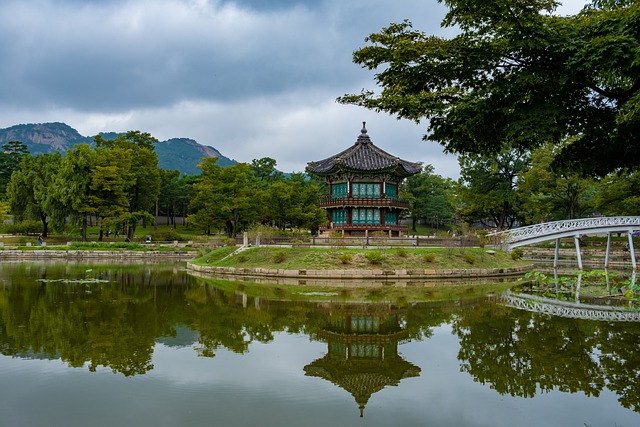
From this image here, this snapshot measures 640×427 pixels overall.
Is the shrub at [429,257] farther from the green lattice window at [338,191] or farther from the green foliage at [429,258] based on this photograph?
the green lattice window at [338,191]

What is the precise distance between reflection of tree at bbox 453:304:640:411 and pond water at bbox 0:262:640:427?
4 centimetres

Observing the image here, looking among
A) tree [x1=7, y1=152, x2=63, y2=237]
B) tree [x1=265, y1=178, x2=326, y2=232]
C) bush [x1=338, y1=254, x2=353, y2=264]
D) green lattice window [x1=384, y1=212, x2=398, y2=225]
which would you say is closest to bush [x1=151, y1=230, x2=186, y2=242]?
tree [x1=265, y1=178, x2=326, y2=232]

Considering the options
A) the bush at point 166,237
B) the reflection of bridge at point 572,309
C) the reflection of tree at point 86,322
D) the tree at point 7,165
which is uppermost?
the tree at point 7,165

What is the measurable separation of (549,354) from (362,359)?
395cm

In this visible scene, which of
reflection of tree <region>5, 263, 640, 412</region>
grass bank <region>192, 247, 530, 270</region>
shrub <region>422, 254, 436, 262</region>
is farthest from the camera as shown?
shrub <region>422, 254, 436, 262</region>

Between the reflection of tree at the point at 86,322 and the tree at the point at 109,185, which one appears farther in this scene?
the tree at the point at 109,185

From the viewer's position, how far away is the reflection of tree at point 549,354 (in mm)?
8026

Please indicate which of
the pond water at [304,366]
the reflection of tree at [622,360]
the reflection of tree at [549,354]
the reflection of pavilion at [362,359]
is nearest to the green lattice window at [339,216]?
the pond water at [304,366]

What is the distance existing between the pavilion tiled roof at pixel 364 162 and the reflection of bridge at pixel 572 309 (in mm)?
27750

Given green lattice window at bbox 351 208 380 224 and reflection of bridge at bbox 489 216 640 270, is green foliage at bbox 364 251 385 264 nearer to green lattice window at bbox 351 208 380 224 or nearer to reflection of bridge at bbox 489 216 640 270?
reflection of bridge at bbox 489 216 640 270

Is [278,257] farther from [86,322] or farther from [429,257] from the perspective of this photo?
[86,322]

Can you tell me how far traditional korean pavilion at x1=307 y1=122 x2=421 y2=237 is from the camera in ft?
149

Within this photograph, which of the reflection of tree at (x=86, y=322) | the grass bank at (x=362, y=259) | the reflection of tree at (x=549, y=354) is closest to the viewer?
the reflection of tree at (x=549, y=354)

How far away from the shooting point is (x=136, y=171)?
56844 millimetres
